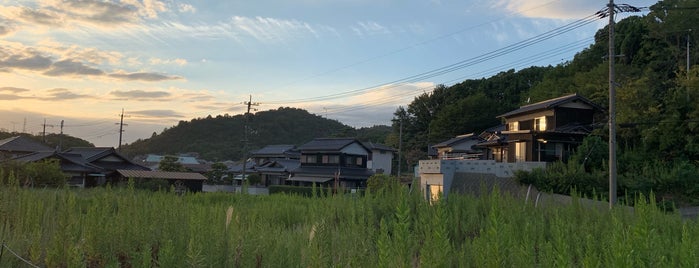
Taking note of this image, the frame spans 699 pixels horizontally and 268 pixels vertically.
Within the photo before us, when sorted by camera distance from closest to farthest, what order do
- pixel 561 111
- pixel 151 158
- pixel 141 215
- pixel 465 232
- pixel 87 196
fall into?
pixel 141 215
pixel 465 232
pixel 87 196
pixel 561 111
pixel 151 158

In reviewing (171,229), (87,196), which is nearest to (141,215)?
(171,229)

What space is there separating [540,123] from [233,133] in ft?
218

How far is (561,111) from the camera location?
32.4 meters

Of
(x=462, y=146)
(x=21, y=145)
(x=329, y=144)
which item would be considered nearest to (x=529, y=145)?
(x=462, y=146)

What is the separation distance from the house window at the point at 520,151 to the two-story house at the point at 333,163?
16874 mm

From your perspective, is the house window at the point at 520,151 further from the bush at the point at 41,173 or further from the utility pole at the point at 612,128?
the bush at the point at 41,173

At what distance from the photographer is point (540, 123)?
33938mm

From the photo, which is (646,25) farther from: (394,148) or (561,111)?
(394,148)

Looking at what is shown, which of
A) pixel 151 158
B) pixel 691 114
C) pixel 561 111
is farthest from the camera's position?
pixel 151 158

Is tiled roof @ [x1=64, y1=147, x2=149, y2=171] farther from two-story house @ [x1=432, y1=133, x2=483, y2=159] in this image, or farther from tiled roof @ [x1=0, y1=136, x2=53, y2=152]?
two-story house @ [x1=432, y1=133, x2=483, y2=159]

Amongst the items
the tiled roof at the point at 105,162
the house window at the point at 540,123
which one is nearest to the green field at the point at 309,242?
the house window at the point at 540,123

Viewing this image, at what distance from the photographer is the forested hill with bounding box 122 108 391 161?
83125 millimetres

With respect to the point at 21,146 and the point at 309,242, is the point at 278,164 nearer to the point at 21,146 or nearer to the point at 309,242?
the point at 21,146

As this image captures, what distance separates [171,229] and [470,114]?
5132cm
